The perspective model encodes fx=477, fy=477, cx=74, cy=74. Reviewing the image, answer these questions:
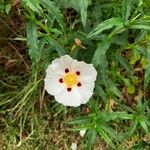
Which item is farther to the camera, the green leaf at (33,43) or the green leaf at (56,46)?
the green leaf at (56,46)

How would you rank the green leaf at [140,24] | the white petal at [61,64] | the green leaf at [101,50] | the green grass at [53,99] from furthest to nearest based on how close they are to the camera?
1. the green grass at [53,99]
2. the white petal at [61,64]
3. the green leaf at [101,50]
4. the green leaf at [140,24]

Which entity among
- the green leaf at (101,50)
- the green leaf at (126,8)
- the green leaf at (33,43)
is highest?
the green leaf at (126,8)

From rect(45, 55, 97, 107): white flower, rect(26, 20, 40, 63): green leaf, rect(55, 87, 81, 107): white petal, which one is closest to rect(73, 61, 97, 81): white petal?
rect(45, 55, 97, 107): white flower

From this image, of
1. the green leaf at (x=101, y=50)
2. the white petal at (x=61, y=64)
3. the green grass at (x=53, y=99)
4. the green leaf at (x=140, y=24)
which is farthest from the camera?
the green grass at (x=53, y=99)

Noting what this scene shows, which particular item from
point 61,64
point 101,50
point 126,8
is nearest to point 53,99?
point 61,64

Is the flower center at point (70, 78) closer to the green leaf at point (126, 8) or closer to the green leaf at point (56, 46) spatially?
the green leaf at point (56, 46)

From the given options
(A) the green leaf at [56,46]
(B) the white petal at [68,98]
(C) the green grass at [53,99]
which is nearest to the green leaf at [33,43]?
(A) the green leaf at [56,46]

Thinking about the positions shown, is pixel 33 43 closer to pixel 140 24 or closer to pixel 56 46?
pixel 56 46

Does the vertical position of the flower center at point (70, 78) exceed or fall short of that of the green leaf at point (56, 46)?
it falls short
